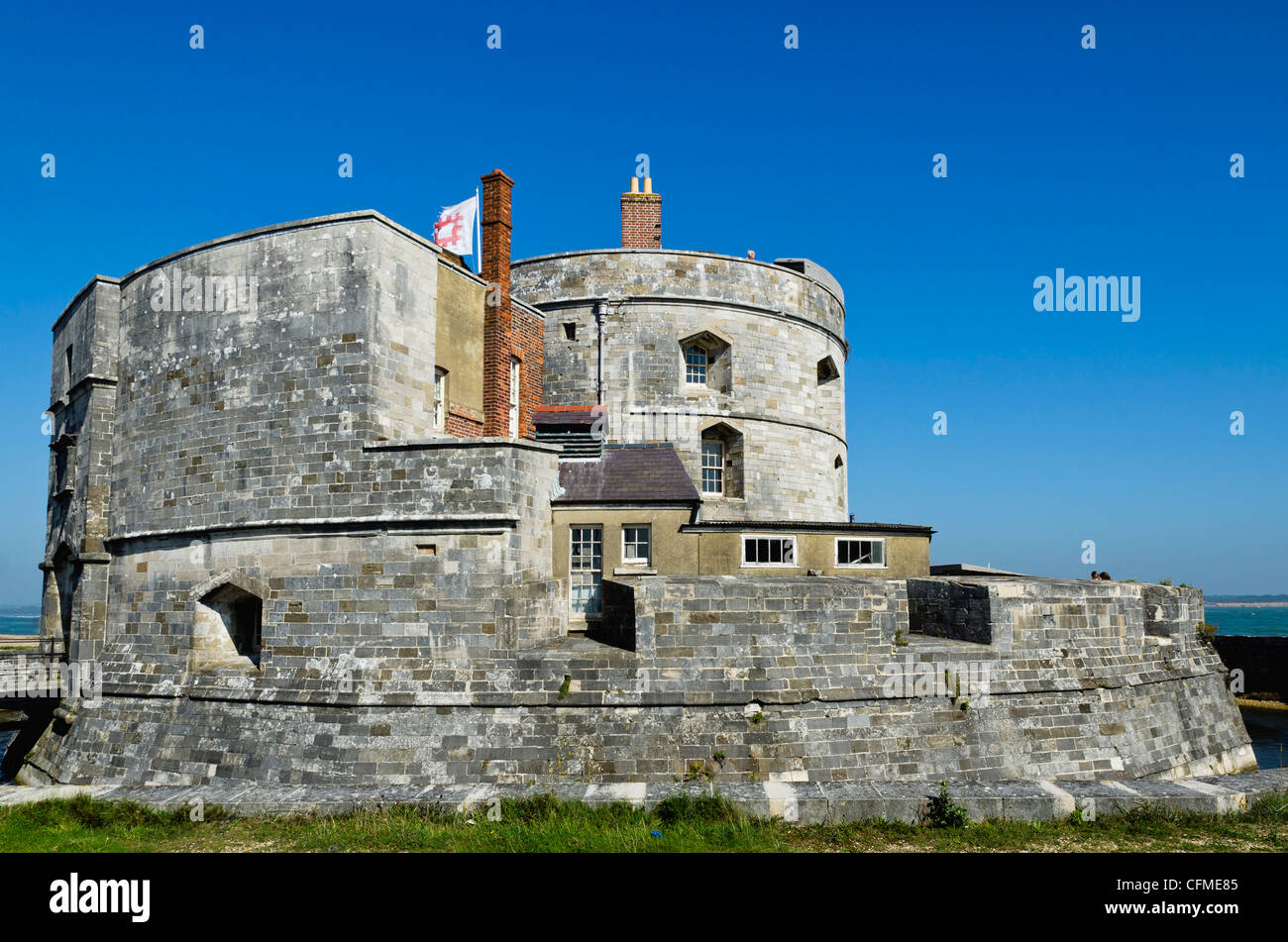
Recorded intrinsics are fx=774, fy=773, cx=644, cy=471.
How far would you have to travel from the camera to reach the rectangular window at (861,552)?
19234mm

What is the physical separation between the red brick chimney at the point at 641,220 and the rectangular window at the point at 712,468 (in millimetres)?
6904

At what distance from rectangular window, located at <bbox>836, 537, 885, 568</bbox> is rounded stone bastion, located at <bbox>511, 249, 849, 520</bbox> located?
15.7 ft

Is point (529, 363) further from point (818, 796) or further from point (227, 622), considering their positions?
point (818, 796)

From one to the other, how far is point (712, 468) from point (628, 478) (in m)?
6.59

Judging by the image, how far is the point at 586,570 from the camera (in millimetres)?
17125

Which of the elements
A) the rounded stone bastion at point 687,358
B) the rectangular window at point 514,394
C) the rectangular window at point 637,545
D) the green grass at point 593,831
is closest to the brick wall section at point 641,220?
the rounded stone bastion at point 687,358

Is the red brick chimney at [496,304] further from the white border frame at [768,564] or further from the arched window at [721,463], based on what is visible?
the arched window at [721,463]

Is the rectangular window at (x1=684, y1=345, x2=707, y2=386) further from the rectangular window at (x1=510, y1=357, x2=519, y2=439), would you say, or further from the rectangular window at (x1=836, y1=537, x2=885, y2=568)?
the rectangular window at (x1=836, y1=537, x2=885, y2=568)

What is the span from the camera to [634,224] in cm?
2533
